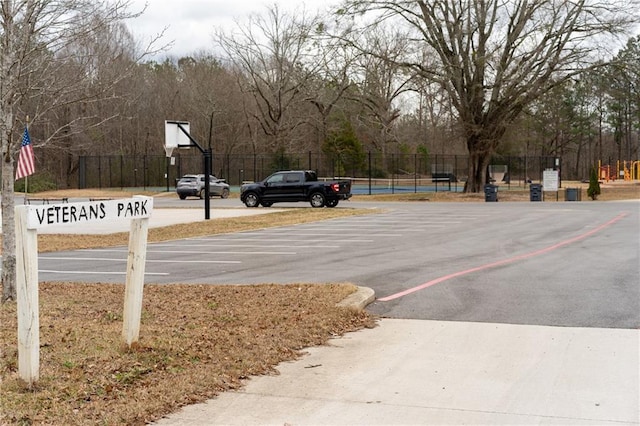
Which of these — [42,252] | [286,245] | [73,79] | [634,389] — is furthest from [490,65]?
[634,389]

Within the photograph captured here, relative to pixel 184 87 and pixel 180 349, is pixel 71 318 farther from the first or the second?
pixel 184 87

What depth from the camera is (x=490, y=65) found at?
43094 mm

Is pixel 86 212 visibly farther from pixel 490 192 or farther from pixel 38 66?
pixel 490 192

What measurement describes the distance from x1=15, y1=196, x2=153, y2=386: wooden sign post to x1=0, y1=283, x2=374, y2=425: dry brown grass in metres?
0.22

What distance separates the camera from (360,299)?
9328 millimetres

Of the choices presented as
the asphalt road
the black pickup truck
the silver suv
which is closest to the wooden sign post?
the asphalt road

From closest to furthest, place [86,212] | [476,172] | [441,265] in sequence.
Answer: [86,212], [441,265], [476,172]

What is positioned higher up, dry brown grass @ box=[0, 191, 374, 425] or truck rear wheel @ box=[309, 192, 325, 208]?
truck rear wheel @ box=[309, 192, 325, 208]

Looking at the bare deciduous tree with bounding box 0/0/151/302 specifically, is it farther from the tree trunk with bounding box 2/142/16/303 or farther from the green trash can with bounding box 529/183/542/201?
the green trash can with bounding box 529/183/542/201

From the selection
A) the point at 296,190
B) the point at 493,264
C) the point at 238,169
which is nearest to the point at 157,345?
the point at 493,264

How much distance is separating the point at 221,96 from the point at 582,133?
132 feet

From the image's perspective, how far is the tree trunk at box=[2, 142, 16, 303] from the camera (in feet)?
28.0

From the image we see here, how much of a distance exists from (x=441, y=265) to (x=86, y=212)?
8438 mm

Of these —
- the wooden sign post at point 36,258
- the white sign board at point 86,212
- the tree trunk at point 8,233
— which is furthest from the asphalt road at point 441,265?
the white sign board at point 86,212
